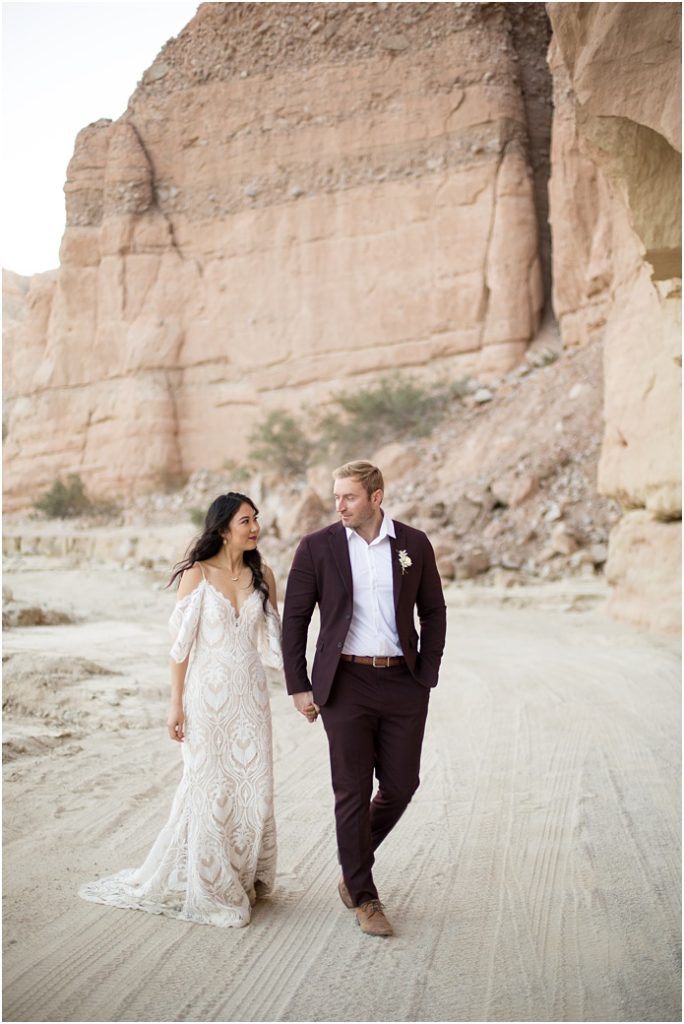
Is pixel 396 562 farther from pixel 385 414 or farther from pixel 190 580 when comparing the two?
pixel 385 414

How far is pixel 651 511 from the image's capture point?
11.8 meters

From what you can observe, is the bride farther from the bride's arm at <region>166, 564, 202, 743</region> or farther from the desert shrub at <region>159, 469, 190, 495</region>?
the desert shrub at <region>159, 469, 190, 495</region>

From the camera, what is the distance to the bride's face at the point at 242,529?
415cm

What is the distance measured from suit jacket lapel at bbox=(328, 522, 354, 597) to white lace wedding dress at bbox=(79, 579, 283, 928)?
18.5 inches

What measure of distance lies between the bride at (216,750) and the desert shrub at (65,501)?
91.2 feet

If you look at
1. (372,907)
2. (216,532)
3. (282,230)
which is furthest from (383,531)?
(282,230)

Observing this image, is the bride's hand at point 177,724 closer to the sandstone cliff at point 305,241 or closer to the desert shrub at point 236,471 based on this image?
the sandstone cliff at point 305,241

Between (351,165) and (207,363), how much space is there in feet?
25.6

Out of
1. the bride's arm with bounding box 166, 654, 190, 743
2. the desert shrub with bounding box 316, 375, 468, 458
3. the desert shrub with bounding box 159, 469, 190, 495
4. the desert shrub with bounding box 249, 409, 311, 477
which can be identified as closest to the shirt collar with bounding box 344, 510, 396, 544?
the bride's arm with bounding box 166, 654, 190, 743

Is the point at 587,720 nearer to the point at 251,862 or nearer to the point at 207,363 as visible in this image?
the point at 251,862

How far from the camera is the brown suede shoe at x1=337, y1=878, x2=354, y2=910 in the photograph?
3.98m

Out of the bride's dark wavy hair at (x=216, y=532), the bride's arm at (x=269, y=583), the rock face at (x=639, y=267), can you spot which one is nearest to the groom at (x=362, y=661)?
the bride's arm at (x=269, y=583)

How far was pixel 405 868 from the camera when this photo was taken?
14.8 feet

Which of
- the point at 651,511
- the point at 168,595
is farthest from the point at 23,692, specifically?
the point at 168,595
